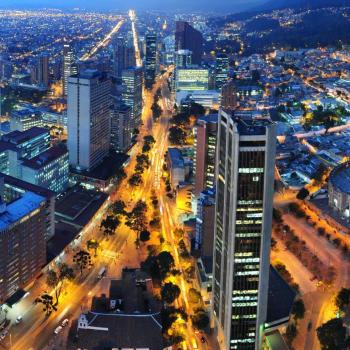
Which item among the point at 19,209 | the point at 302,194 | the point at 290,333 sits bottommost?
the point at 290,333

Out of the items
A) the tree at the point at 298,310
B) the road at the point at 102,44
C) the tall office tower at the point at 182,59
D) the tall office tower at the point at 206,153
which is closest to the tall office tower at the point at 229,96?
the tall office tower at the point at 182,59

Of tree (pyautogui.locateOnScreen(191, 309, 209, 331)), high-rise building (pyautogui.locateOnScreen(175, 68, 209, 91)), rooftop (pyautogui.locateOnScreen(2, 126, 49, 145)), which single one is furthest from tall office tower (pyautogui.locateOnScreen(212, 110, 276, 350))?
high-rise building (pyautogui.locateOnScreen(175, 68, 209, 91))

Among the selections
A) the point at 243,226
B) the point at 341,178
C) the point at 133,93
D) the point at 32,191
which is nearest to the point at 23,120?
the point at 133,93

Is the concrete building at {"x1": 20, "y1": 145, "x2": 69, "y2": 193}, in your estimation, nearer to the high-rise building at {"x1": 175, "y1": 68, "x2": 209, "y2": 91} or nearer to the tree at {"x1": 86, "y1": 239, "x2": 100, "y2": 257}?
the tree at {"x1": 86, "y1": 239, "x2": 100, "y2": 257}

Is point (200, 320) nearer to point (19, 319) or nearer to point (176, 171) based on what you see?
point (19, 319)

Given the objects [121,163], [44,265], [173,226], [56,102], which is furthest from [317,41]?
[44,265]
